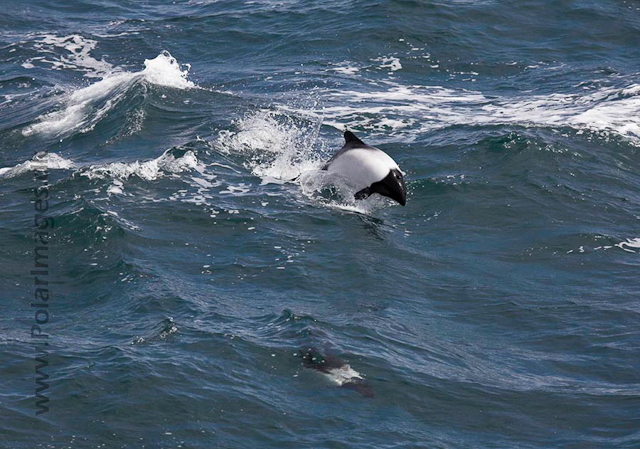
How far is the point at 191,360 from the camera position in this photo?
15.4m

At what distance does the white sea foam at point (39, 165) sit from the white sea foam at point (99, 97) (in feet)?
7.19

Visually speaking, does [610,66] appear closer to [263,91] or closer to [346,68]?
[346,68]

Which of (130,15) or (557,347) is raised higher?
(130,15)

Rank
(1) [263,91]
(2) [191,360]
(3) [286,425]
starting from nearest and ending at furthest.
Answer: (3) [286,425], (2) [191,360], (1) [263,91]

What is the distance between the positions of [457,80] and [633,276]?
14503mm

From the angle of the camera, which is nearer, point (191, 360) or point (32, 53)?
A: point (191, 360)

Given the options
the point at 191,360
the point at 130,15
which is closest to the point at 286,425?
the point at 191,360

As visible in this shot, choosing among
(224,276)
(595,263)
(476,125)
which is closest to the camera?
(224,276)

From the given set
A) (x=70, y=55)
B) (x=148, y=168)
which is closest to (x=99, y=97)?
(x=148, y=168)

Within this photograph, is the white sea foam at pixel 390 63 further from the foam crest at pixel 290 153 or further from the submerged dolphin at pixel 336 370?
the submerged dolphin at pixel 336 370

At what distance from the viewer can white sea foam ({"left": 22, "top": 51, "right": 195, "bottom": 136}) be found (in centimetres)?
2761

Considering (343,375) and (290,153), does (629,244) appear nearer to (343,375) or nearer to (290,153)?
(343,375)

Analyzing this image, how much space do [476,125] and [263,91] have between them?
7.24 metres

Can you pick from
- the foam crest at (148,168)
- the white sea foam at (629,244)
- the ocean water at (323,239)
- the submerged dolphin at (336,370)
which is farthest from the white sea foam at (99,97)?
the white sea foam at (629,244)
